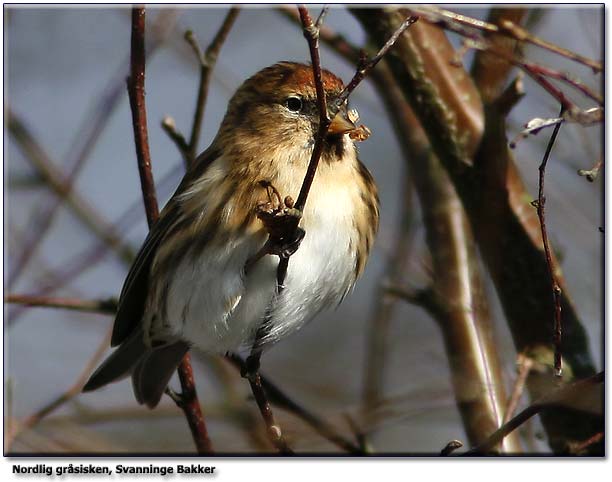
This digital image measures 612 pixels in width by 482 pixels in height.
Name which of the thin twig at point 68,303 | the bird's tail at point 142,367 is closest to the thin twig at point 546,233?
the bird's tail at point 142,367

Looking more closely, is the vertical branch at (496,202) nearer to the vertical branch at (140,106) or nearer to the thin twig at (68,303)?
the vertical branch at (140,106)

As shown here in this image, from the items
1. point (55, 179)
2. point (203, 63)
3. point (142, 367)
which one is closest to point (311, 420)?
point (142, 367)

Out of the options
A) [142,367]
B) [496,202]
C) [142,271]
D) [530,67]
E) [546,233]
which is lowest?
[142,367]

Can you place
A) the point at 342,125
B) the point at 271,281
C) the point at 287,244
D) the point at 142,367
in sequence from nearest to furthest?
1. the point at 287,244
2. the point at 342,125
3. the point at 271,281
4. the point at 142,367

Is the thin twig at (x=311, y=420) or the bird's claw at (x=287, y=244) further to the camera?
the thin twig at (x=311, y=420)

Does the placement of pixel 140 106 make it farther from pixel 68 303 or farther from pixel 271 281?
pixel 68 303

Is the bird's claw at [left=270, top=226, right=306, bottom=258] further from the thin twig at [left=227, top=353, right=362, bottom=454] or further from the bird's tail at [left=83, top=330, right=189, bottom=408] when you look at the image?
the bird's tail at [left=83, top=330, right=189, bottom=408]

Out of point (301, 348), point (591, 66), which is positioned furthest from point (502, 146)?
point (301, 348)
